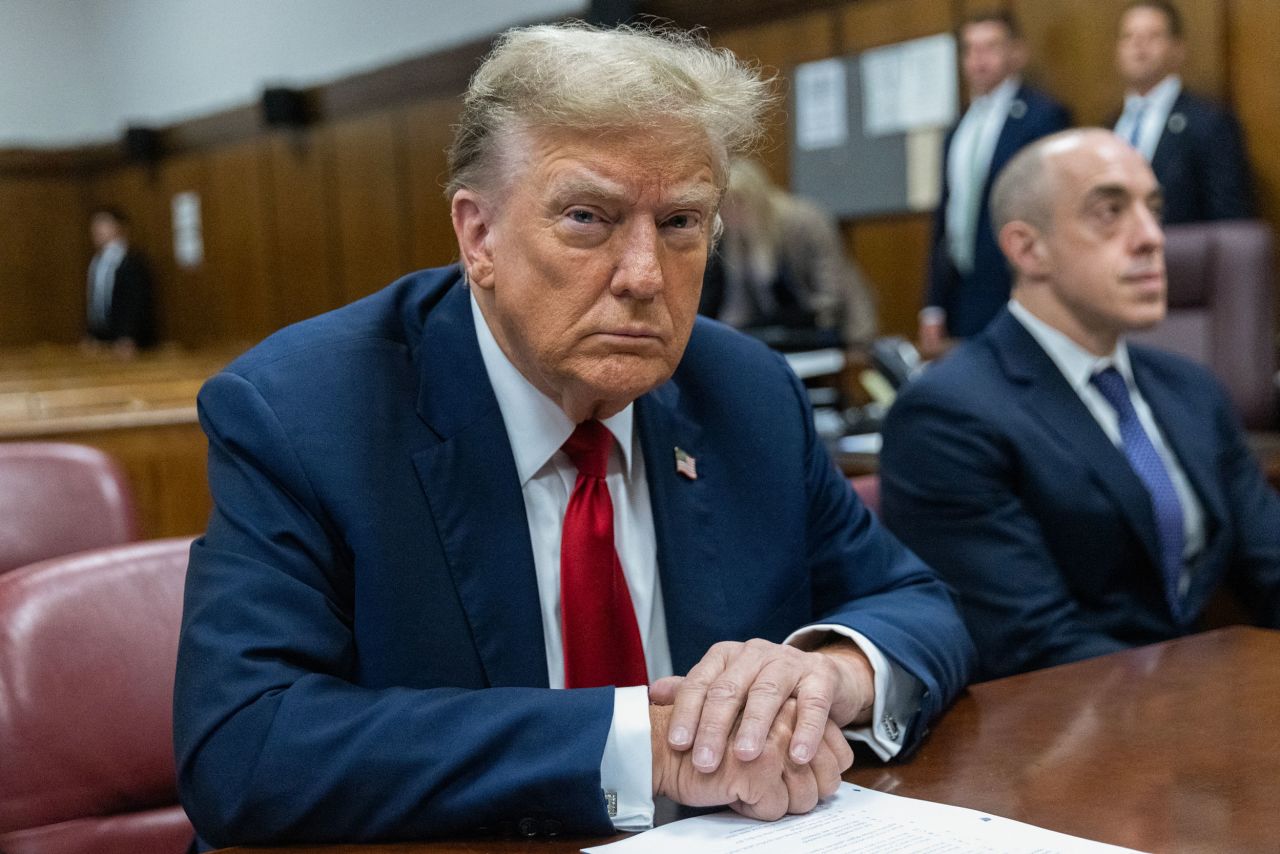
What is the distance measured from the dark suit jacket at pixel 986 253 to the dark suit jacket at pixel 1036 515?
11.6ft

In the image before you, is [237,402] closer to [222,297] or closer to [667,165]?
[667,165]

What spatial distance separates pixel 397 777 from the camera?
45.1 inches

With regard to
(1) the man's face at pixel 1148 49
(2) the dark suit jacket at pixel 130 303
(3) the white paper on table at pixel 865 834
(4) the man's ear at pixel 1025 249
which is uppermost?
(1) the man's face at pixel 1148 49

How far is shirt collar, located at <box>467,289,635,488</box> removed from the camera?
1.53m

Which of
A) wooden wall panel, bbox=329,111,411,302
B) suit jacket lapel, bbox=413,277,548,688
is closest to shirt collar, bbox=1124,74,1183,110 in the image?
suit jacket lapel, bbox=413,277,548,688

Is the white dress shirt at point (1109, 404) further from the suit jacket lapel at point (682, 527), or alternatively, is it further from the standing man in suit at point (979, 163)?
the standing man in suit at point (979, 163)

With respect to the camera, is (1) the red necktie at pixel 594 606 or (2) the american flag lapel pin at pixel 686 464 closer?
(1) the red necktie at pixel 594 606

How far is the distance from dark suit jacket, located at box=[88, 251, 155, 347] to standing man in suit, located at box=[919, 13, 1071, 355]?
9.11m

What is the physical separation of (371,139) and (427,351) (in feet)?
31.8

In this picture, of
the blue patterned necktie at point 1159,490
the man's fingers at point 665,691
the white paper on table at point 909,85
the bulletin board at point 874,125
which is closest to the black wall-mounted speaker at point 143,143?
the bulletin board at point 874,125

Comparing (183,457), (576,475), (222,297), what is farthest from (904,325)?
(222,297)

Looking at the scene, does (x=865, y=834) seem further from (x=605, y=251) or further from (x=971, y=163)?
(x=971, y=163)

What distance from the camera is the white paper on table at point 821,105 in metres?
7.57

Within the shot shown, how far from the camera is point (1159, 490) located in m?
2.39
